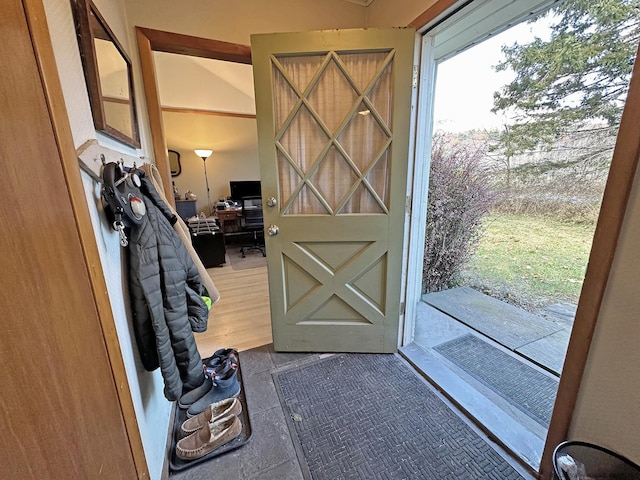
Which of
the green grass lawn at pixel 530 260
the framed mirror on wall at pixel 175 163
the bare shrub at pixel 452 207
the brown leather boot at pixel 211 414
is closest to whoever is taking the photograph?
the brown leather boot at pixel 211 414

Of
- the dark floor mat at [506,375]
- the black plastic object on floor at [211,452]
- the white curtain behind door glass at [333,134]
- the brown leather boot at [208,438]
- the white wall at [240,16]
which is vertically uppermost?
the white wall at [240,16]

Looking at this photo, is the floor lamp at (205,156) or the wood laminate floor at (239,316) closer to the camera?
the wood laminate floor at (239,316)

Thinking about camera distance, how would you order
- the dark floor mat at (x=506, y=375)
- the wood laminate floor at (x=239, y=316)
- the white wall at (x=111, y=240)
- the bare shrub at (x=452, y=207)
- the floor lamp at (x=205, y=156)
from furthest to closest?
the floor lamp at (x=205, y=156) < the bare shrub at (x=452, y=207) < the wood laminate floor at (x=239, y=316) < the dark floor mat at (x=506, y=375) < the white wall at (x=111, y=240)

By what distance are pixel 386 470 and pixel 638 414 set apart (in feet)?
2.95

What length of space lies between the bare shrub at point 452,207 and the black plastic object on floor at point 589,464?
6.38 ft

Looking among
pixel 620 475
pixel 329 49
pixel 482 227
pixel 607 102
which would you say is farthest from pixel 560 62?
pixel 620 475

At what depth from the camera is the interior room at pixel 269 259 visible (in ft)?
1.77

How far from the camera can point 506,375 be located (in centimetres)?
168

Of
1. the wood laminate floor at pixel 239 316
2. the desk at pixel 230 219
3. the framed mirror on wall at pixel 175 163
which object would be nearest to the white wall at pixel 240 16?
the wood laminate floor at pixel 239 316

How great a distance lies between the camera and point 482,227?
9.11 ft

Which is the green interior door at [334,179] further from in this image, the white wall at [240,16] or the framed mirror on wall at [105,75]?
the framed mirror on wall at [105,75]

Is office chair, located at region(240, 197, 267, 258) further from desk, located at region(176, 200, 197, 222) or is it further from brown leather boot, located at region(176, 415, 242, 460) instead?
brown leather boot, located at region(176, 415, 242, 460)

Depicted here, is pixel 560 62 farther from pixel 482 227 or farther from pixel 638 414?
pixel 638 414

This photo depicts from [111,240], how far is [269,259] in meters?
0.93
